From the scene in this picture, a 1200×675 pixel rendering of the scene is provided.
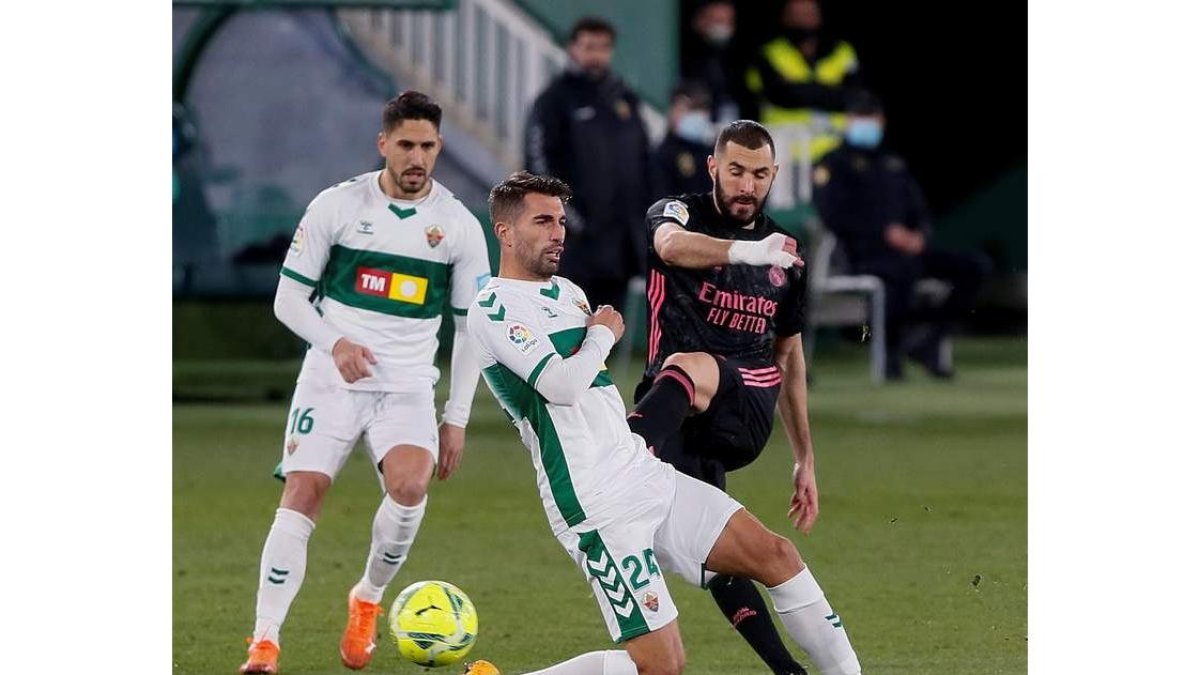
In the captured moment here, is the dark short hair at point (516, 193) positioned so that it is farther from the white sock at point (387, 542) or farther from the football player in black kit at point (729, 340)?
the white sock at point (387, 542)

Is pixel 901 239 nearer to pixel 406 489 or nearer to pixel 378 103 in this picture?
pixel 378 103

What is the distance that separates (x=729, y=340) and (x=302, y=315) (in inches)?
49.2

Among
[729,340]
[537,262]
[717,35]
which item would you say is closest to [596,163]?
[717,35]

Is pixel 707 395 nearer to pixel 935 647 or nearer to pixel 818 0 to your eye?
pixel 935 647

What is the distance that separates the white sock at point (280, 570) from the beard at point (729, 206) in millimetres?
1474

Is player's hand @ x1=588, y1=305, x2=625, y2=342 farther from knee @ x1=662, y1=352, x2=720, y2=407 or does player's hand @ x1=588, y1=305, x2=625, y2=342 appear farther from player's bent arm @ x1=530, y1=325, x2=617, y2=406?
knee @ x1=662, y1=352, x2=720, y2=407

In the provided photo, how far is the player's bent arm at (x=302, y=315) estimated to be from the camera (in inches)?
230

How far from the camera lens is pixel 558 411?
478 cm

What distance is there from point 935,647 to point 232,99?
1020 cm

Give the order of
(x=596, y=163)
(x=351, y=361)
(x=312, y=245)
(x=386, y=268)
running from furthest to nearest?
(x=596, y=163) → (x=386, y=268) → (x=312, y=245) → (x=351, y=361)

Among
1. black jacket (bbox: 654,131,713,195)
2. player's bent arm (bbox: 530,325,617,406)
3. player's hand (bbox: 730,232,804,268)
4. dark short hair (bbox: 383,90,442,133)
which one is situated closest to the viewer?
player's bent arm (bbox: 530,325,617,406)

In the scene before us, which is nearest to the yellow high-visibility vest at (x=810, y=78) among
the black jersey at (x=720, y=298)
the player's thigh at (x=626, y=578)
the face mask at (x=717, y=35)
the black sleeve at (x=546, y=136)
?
the face mask at (x=717, y=35)

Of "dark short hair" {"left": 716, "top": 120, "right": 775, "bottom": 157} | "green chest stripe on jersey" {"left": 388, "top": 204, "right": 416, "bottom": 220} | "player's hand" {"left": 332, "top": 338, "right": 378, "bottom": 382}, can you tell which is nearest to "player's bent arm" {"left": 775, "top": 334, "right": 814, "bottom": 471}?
"dark short hair" {"left": 716, "top": 120, "right": 775, "bottom": 157}

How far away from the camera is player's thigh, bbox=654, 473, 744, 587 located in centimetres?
484
